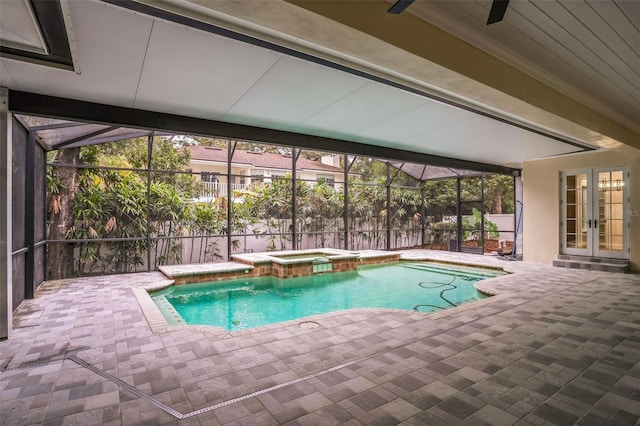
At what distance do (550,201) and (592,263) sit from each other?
1771 millimetres

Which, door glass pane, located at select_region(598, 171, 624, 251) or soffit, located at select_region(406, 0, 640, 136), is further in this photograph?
door glass pane, located at select_region(598, 171, 624, 251)

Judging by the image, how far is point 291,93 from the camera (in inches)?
147

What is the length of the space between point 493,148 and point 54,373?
7912 mm

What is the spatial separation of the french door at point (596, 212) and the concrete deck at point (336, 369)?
4.09m

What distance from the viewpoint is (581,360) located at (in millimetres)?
2855

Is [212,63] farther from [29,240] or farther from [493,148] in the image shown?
[493,148]

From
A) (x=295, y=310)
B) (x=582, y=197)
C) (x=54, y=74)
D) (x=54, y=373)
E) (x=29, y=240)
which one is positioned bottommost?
(x=295, y=310)

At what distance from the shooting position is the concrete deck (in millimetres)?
2084

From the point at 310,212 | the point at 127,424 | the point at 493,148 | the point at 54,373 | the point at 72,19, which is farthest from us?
the point at 310,212

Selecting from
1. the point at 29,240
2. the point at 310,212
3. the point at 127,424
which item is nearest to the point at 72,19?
the point at 127,424

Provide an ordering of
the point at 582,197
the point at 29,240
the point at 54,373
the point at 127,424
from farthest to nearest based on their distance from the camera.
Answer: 1. the point at 582,197
2. the point at 29,240
3. the point at 54,373
4. the point at 127,424

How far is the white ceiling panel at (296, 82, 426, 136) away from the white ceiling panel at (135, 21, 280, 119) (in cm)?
115

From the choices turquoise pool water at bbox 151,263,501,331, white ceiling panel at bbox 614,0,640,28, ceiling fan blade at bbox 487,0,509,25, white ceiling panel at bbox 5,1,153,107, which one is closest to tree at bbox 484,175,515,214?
turquoise pool water at bbox 151,263,501,331

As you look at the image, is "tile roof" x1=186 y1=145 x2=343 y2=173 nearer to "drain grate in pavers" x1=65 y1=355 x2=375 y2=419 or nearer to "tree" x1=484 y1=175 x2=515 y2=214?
"tree" x1=484 y1=175 x2=515 y2=214
